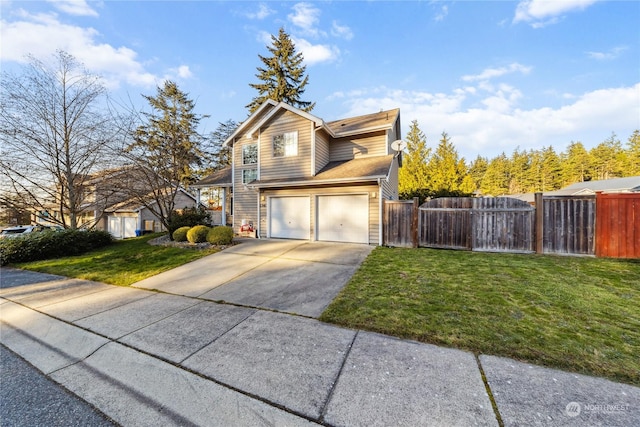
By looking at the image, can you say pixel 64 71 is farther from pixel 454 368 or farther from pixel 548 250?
pixel 548 250

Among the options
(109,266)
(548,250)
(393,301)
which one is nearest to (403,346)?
(393,301)

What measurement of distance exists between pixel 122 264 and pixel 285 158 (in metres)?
7.27

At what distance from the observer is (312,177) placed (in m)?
10.1

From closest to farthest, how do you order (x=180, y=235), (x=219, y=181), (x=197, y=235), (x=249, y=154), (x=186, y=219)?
(x=197, y=235)
(x=180, y=235)
(x=186, y=219)
(x=249, y=154)
(x=219, y=181)

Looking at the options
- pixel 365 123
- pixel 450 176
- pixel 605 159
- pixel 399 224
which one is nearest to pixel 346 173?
pixel 399 224

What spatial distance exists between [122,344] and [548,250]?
1040 centimetres

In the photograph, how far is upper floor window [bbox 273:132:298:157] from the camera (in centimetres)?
1090

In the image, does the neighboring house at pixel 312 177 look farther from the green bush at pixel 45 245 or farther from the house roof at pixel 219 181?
the green bush at pixel 45 245

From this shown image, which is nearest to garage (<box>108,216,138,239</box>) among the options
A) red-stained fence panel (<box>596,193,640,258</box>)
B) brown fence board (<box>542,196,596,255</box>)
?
brown fence board (<box>542,196,596,255</box>)

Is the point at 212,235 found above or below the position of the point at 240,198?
below

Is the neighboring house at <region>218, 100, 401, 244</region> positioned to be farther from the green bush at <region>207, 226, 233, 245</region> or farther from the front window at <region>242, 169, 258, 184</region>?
the green bush at <region>207, 226, 233, 245</region>

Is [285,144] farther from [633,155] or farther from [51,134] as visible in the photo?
[633,155]

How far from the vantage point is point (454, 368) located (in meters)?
2.49

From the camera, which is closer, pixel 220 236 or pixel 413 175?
pixel 220 236
